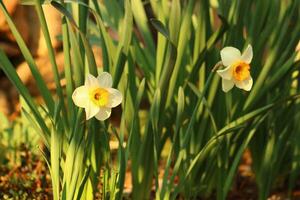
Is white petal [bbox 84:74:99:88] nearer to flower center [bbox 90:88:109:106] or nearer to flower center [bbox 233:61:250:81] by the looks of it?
flower center [bbox 90:88:109:106]

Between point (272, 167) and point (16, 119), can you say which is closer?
point (272, 167)

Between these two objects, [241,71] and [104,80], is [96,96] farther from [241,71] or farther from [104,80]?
[241,71]

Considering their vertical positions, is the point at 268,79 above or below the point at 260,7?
below

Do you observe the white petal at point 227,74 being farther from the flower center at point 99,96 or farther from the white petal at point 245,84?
the flower center at point 99,96

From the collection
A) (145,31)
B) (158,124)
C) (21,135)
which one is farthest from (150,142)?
(21,135)

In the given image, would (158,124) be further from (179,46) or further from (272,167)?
(272,167)

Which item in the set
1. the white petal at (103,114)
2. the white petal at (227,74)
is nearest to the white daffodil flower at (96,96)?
the white petal at (103,114)
